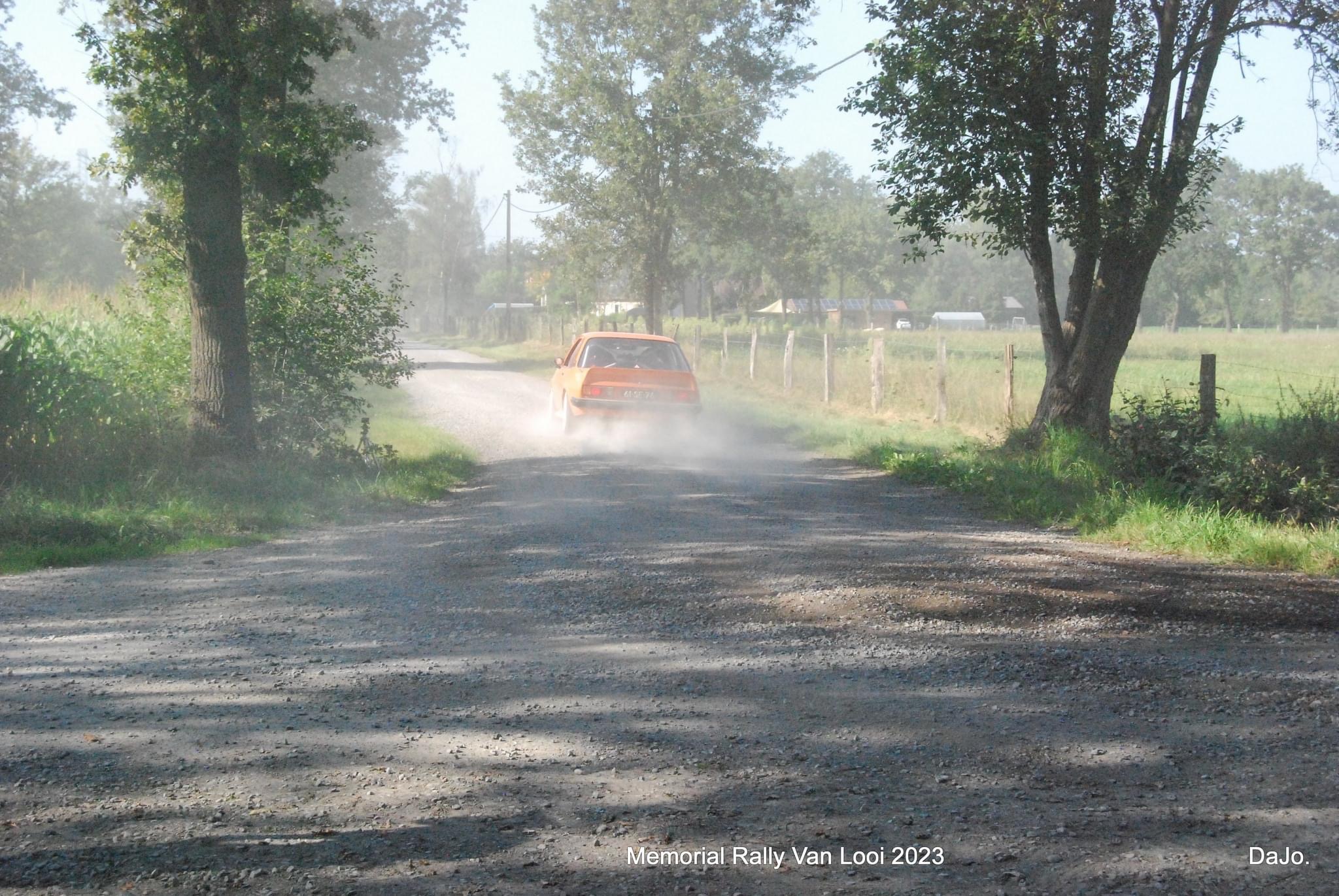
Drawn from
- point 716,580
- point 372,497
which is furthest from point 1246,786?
point 372,497

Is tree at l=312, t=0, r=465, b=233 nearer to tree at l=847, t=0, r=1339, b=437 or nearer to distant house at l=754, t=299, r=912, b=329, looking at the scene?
tree at l=847, t=0, r=1339, b=437

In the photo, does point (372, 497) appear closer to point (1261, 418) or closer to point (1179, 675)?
point (1179, 675)

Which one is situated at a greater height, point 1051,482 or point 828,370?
point 828,370

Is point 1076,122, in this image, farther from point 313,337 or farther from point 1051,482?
point 313,337

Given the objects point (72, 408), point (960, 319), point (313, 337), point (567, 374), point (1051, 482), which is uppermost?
point (960, 319)

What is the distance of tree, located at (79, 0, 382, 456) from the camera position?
1189 centimetres

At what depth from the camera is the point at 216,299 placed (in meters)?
12.2

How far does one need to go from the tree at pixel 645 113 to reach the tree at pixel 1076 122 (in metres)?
20.5

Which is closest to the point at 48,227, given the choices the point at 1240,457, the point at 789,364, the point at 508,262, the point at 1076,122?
the point at 508,262

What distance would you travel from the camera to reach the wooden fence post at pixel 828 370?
80.3 feet

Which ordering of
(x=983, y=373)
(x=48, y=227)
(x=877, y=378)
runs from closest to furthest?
(x=877, y=378) → (x=983, y=373) → (x=48, y=227)

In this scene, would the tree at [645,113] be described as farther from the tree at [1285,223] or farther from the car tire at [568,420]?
the tree at [1285,223]

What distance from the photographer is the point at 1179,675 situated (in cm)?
561

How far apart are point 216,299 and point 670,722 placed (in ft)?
30.0
